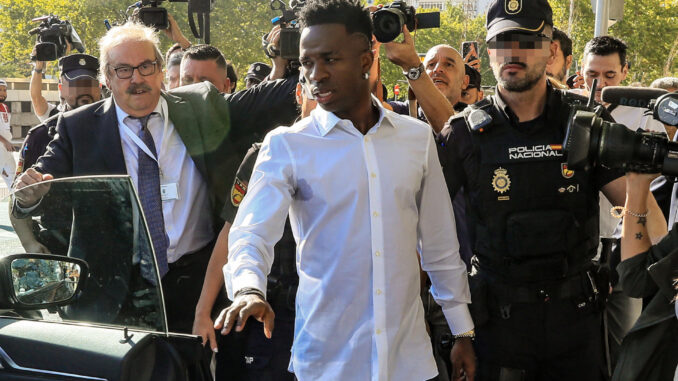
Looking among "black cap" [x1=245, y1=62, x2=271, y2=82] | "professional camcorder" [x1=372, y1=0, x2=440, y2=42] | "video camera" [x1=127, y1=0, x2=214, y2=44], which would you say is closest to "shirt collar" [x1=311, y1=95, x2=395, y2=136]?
"professional camcorder" [x1=372, y1=0, x2=440, y2=42]

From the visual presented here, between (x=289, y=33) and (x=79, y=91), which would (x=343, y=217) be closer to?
(x=289, y=33)

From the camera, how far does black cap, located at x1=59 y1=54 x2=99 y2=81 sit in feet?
17.6

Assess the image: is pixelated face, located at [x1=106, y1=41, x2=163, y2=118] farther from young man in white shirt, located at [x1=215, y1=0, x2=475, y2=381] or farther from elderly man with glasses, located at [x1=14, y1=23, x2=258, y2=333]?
young man in white shirt, located at [x1=215, y1=0, x2=475, y2=381]

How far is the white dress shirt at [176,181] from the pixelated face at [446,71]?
182cm

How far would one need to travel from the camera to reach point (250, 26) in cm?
3928

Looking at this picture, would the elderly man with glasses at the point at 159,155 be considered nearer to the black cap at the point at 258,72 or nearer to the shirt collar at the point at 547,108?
the shirt collar at the point at 547,108

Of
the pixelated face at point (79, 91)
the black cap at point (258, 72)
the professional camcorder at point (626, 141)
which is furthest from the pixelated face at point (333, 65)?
the black cap at point (258, 72)

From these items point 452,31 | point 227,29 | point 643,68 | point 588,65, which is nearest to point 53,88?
point 227,29

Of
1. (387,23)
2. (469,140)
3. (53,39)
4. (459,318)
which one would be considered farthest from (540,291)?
(53,39)

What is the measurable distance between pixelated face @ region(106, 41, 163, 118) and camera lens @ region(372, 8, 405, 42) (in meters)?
1.07

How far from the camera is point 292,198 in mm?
2428

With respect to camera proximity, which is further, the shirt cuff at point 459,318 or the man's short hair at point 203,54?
the man's short hair at point 203,54

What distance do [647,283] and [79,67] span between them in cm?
410

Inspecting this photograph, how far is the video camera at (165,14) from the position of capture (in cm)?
583
